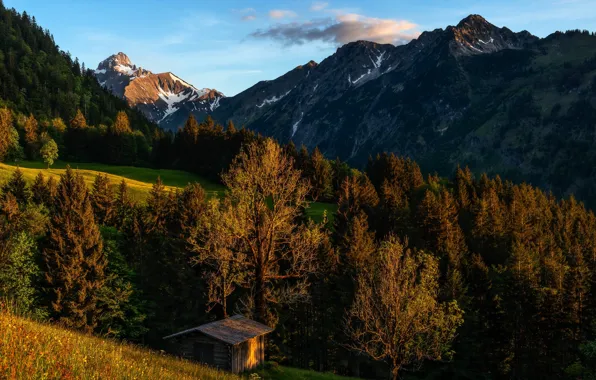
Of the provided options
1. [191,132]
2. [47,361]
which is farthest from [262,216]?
[191,132]

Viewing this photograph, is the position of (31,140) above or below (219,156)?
above

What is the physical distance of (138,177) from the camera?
427 feet

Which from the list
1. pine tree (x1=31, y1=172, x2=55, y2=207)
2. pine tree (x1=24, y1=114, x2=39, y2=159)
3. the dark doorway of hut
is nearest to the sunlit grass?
pine tree (x1=24, y1=114, x2=39, y2=159)

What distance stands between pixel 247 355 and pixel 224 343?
148 inches

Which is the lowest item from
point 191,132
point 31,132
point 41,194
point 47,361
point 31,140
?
point 41,194

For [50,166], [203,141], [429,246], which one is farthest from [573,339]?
[50,166]

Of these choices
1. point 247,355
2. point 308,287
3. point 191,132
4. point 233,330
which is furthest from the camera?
point 191,132

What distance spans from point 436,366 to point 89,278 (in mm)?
47576

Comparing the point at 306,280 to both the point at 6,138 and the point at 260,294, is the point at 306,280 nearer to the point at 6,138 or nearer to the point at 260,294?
the point at 260,294

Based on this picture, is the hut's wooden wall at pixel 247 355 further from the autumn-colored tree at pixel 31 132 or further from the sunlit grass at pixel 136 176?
the autumn-colored tree at pixel 31 132

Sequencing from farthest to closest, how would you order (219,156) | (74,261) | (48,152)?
(219,156), (48,152), (74,261)

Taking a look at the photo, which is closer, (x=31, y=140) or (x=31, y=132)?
(x=31, y=140)

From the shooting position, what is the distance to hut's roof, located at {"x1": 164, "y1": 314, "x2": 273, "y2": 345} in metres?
36.5

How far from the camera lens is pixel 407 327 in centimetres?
3925
